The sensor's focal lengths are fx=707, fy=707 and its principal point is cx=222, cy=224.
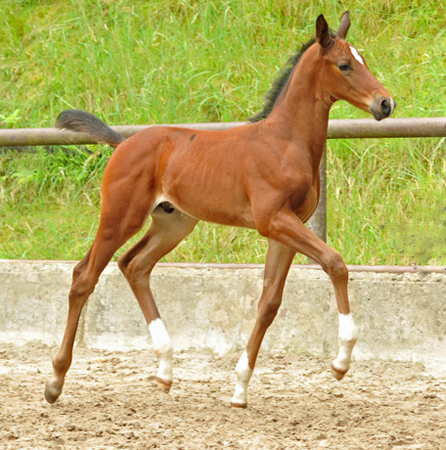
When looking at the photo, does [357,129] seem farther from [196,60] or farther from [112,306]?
[196,60]

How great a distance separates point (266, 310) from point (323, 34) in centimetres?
143

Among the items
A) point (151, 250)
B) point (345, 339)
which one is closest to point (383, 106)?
point (345, 339)

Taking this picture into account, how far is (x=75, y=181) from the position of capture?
672 cm

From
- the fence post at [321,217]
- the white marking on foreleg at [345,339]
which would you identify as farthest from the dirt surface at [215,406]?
the fence post at [321,217]

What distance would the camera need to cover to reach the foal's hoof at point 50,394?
3.73 metres

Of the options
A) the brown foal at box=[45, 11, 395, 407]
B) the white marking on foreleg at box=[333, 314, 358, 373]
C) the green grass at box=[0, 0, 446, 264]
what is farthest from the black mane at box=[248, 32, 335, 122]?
the green grass at box=[0, 0, 446, 264]

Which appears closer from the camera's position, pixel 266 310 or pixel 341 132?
pixel 266 310

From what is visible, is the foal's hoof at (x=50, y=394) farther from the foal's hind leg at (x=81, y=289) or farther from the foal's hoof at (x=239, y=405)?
the foal's hoof at (x=239, y=405)

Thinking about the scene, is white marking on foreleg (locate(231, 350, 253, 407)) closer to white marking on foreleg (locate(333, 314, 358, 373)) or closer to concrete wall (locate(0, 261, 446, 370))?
white marking on foreleg (locate(333, 314, 358, 373))

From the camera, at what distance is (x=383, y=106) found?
3.19m

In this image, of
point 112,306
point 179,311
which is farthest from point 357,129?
point 112,306

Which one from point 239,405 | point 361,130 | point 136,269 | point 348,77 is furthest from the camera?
point 361,130

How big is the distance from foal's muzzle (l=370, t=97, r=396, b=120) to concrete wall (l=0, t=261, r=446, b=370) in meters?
1.56

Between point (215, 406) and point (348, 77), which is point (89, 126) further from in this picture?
point (215, 406)
